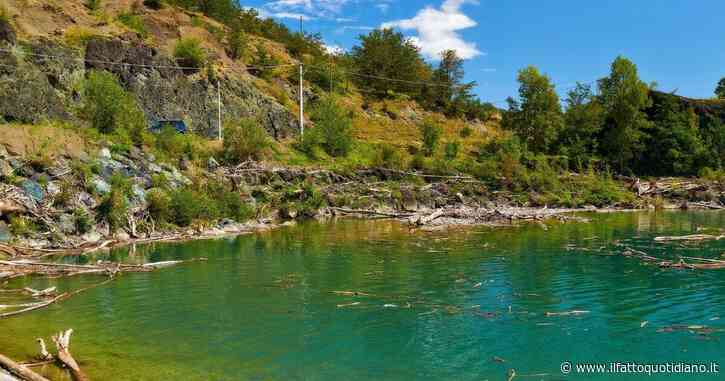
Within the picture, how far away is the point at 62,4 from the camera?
55.2 metres

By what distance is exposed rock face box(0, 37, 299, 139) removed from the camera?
33.8 m

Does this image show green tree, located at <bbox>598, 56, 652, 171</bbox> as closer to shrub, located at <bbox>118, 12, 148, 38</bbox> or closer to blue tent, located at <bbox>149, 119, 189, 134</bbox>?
blue tent, located at <bbox>149, 119, 189, 134</bbox>

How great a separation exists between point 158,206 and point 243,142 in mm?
15305

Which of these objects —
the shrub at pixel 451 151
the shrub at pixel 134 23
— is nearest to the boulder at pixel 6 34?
the shrub at pixel 134 23

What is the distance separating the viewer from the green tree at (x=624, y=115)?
60094mm

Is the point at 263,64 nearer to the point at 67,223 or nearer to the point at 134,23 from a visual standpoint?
the point at 134,23

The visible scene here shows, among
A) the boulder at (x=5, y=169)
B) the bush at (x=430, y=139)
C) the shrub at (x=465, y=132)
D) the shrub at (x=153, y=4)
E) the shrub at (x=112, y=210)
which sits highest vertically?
the shrub at (x=153, y=4)

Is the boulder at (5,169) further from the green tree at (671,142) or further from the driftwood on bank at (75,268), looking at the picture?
the green tree at (671,142)

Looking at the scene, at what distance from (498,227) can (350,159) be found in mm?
21363

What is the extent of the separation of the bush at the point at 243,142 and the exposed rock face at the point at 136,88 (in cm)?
593

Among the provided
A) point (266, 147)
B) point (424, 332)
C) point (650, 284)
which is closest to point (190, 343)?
point (424, 332)

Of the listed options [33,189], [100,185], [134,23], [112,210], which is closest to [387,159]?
[100,185]

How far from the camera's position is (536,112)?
6234 centimetres

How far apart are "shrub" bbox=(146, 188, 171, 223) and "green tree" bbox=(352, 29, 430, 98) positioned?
52.2m
